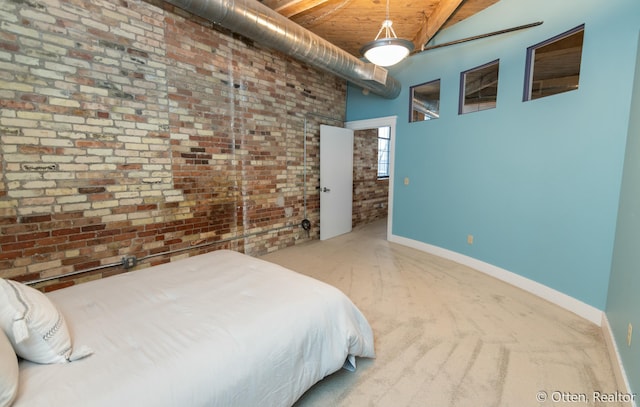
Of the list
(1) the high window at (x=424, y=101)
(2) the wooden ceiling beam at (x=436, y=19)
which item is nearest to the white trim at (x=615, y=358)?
(1) the high window at (x=424, y=101)

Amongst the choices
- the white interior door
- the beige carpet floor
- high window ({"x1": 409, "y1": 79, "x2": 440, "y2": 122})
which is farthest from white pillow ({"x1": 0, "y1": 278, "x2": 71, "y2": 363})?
high window ({"x1": 409, "y1": 79, "x2": 440, "y2": 122})

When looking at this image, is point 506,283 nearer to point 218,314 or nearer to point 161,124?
point 218,314

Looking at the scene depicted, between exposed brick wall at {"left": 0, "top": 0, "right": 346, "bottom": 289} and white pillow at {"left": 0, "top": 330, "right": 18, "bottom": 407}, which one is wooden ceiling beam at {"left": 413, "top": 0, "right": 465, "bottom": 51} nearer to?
exposed brick wall at {"left": 0, "top": 0, "right": 346, "bottom": 289}

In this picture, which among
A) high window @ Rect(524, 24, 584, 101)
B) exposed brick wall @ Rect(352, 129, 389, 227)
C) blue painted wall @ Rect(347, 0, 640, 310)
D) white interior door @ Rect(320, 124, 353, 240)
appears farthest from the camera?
exposed brick wall @ Rect(352, 129, 389, 227)

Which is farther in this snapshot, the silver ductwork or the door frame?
the door frame

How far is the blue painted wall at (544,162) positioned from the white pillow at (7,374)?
8.92ft

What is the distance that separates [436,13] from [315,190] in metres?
2.87

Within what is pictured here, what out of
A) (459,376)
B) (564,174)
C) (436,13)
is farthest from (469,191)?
(459,376)

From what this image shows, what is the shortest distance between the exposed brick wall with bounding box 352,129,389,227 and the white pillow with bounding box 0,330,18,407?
520 cm

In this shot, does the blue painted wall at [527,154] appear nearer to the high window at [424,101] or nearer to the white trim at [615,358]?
the high window at [424,101]

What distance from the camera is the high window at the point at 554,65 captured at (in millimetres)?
2867

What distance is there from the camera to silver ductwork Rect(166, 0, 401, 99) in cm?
258

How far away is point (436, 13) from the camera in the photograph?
3.39m

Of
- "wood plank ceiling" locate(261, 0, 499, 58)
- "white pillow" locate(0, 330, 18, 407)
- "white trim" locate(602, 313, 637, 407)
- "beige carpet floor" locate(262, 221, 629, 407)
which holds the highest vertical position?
"wood plank ceiling" locate(261, 0, 499, 58)
